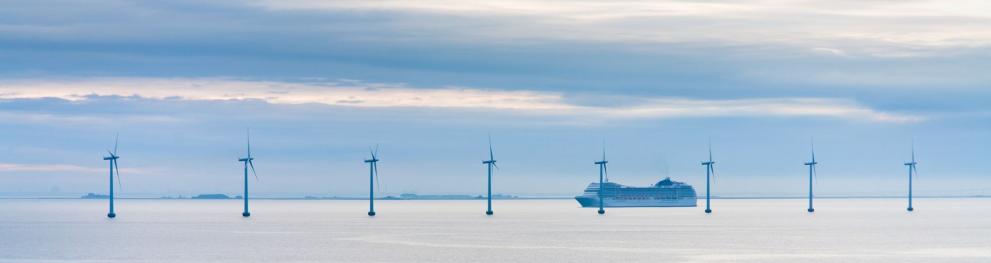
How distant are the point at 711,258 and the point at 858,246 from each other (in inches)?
1397

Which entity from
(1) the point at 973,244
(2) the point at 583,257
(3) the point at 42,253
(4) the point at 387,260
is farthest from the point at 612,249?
(3) the point at 42,253

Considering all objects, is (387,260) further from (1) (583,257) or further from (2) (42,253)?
(2) (42,253)

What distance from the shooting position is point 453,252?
152875 millimetres

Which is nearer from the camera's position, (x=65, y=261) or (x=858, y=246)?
(x=65, y=261)

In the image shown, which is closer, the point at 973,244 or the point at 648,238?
the point at 973,244

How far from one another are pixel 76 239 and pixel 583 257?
78014 mm

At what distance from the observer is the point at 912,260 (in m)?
138

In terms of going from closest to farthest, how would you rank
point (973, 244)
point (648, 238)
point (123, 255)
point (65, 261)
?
point (65, 261)
point (123, 255)
point (973, 244)
point (648, 238)

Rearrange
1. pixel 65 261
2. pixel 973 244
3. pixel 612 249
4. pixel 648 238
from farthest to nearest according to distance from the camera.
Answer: pixel 648 238 < pixel 973 244 < pixel 612 249 < pixel 65 261

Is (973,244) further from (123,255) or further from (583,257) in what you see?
(123,255)

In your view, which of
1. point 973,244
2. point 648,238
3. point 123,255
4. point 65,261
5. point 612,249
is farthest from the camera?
point 648,238

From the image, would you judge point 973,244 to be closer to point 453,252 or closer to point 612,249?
point 612,249

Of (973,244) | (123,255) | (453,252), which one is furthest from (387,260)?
(973,244)

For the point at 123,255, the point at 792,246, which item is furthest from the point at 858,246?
the point at 123,255
